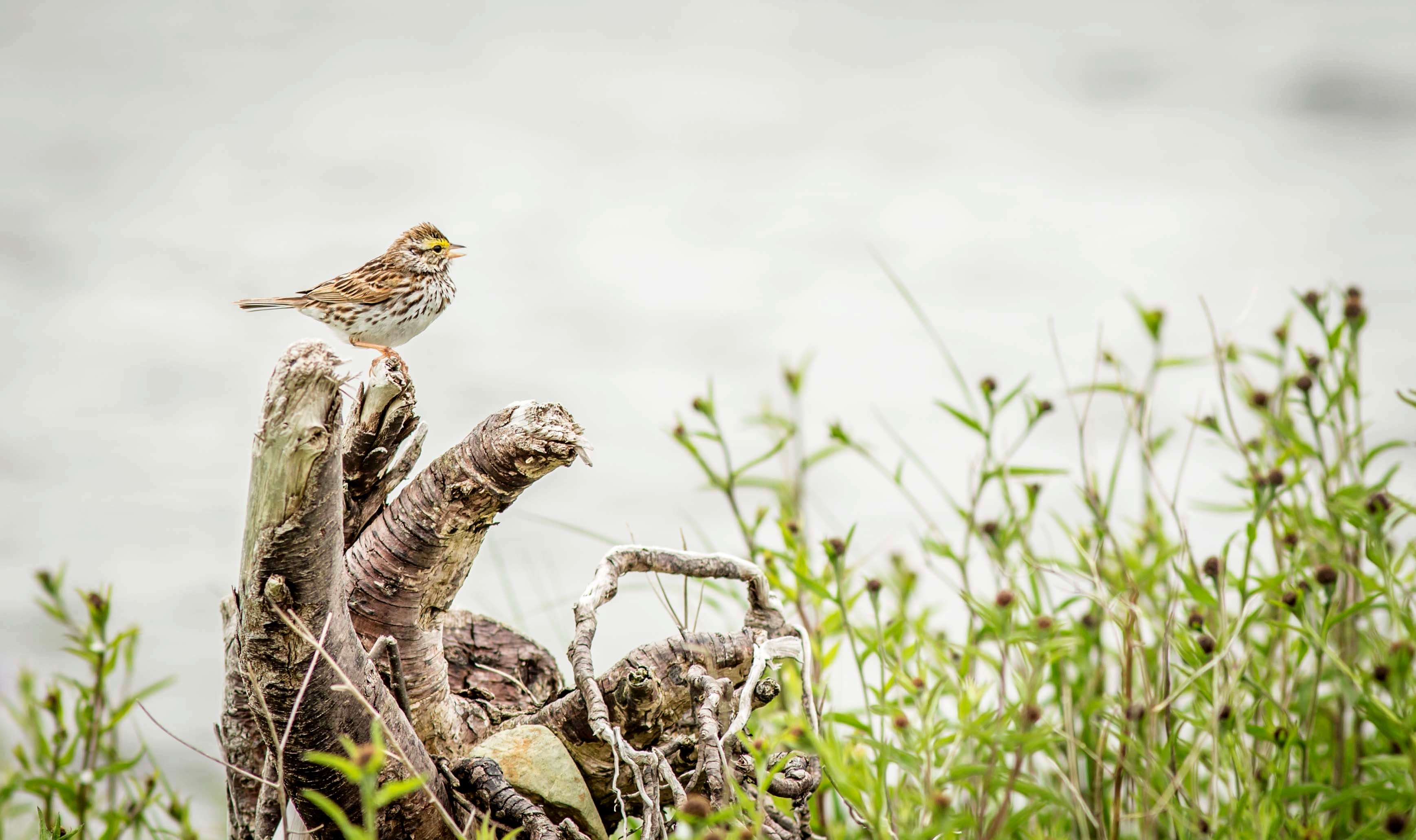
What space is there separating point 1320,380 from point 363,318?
6.21ft

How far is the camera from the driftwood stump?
1266 mm

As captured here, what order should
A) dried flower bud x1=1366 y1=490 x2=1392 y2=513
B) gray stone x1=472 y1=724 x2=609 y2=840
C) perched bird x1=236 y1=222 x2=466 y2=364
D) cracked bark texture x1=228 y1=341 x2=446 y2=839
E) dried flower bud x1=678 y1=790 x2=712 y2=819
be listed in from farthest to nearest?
perched bird x1=236 y1=222 x2=466 y2=364 → gray stone x1=472 y1=724 x2=609 y2=840 → dried flower bud x1=1366 y1=490 x2=1392 y2=513 → cracked bark texture x1=228 y1=341 x2=446 y2=839 → dried flower bud x1=678 y1=790 x2=712 y2=819

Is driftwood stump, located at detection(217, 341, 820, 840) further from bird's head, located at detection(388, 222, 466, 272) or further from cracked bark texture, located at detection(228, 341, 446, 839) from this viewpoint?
bird's head, located at detection(388, 222, 466, 272)

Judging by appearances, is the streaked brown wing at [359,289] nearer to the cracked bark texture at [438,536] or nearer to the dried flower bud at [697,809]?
the cracked bark texture at [438,536]

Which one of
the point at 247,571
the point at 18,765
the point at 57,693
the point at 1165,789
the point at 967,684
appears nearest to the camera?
the point at 247,571

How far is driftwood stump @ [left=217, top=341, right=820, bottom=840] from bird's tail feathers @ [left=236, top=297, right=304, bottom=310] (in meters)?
0.50

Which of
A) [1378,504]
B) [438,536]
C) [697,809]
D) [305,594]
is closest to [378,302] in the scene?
[438,536]

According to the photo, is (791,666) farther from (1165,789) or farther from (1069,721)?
(1165,789)

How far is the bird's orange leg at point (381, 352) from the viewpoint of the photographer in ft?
6.18

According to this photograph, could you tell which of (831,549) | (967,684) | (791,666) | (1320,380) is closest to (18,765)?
(791,666)

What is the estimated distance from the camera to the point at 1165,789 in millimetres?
1694

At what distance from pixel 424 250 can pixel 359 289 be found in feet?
0.86

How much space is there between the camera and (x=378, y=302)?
7.17 ft

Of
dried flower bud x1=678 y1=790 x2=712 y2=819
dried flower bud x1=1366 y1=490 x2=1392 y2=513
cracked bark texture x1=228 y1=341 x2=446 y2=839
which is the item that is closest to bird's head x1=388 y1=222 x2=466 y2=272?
cracked bark texture x1=228 y1=341 x2=446 y2=839
